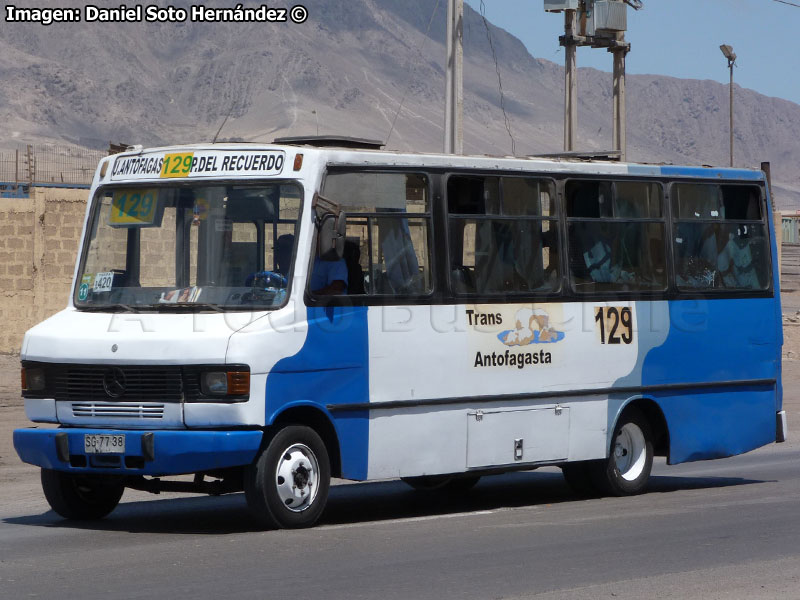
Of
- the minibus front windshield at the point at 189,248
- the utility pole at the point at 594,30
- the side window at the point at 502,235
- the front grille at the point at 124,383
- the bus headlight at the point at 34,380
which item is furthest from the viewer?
the utility pole at the point at 594,30

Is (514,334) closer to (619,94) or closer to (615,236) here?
(615,236)

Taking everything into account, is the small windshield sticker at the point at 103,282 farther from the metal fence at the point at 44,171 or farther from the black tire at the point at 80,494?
the metal fence at the point at 44,171

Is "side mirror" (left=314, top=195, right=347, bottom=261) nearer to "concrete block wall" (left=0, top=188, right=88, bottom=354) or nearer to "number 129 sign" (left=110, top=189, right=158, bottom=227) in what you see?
"number 129 sign" (left=110, top=189, right=158, bottom=227)

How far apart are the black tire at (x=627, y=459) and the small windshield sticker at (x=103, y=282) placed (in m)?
4.35

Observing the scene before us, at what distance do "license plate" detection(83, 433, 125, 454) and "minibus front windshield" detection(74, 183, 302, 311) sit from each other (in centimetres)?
97

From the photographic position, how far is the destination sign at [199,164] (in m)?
10.6

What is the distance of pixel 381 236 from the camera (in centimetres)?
1087

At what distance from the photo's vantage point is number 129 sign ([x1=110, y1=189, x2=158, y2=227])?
11062 mm

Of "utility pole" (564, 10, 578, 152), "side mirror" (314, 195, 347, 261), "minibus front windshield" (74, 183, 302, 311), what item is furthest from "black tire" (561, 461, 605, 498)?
"utility pole" (564, 10, 578, 152)

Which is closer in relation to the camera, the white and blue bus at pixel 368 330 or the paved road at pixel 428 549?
the paved road at pixel 428 549

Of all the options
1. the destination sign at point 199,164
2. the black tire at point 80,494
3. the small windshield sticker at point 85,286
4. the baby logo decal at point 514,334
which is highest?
the destination sign at point 199,164

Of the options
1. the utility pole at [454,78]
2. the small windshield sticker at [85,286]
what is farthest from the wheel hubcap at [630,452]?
the utility pole at [454,78]

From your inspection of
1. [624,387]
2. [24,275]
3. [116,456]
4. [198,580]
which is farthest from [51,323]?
[24,275]

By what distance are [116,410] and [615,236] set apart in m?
4.65
